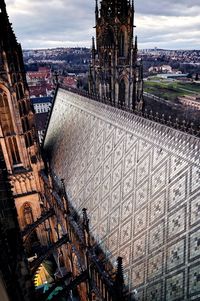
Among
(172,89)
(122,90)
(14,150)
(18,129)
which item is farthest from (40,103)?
(18,129)

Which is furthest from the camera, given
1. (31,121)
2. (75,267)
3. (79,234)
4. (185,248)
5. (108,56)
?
(108,56)

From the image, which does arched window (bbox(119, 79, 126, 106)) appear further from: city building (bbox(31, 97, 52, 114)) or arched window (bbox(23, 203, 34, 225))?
city building (bbox(31, 97, 52, 114))

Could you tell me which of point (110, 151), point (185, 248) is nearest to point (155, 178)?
point (185, 248)

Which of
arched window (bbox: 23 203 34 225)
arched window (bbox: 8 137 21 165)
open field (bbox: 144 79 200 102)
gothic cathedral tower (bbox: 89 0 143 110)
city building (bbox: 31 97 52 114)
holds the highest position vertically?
gothic cathedral tower (bbox: 89 0 143 110)

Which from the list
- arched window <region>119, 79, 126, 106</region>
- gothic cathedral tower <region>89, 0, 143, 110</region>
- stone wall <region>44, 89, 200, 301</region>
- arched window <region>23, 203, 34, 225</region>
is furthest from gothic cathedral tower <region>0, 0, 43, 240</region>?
arched window <region>119, 79, 126, 106</region>

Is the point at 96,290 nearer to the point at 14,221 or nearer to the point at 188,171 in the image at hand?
the point at 188,171

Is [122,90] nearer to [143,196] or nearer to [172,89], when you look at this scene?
[143,196]

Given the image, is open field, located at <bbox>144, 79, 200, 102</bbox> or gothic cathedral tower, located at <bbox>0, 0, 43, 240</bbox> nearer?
gothic cathedral tower, located at <bbox>0, 0, 43, 240</bbox>
